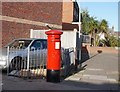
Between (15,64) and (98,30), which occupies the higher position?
(98,30)

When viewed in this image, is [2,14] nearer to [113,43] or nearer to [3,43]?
[3,43]

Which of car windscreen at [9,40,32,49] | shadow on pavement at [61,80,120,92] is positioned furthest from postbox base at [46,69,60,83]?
car windscreen at [9,40,32,49]

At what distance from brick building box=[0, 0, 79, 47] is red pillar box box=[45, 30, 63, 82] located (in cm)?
887

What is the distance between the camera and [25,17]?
23.7 meters

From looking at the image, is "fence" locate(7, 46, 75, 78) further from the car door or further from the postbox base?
the postbox base

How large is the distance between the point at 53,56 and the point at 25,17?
12.4 meters

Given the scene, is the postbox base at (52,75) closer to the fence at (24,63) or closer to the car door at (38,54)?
the fence at (24,63)

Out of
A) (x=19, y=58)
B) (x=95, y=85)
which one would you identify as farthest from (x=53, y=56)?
(x=19, y=58)

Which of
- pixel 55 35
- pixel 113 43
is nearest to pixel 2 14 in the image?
pixel 55 35

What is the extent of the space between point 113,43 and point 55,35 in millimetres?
47672

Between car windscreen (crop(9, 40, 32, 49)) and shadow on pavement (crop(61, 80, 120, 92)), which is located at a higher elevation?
car windscreen (crop(9, 40, 32, 49))

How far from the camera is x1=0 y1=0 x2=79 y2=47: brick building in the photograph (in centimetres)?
2089

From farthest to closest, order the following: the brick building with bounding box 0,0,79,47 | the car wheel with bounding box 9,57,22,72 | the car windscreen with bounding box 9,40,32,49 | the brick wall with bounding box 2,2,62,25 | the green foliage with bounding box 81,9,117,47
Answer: the green foliage with bounding box 81,9,117,47, the brick wall with bounding box 2,2,62,25, the brick building with bounding box 0,0,79,47, the car windscreen with bounding box 9,40,32,49, the car wheel with bounding box 9,57,22,72

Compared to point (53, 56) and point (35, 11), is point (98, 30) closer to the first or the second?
point (35, 11)
